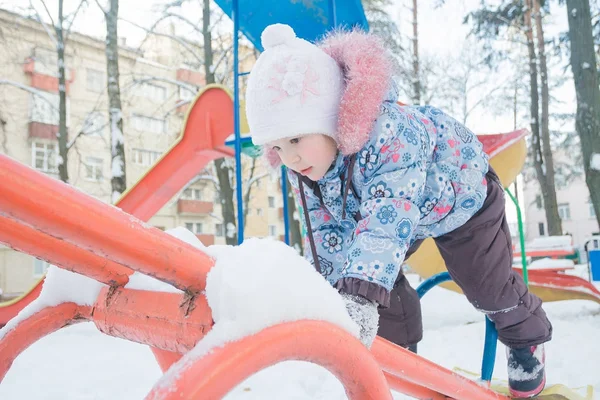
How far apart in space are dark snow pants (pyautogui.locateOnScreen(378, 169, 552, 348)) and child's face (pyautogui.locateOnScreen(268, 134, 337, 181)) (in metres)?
0.53

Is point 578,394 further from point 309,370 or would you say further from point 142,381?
point 142,381

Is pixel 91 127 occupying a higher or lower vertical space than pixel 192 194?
higher

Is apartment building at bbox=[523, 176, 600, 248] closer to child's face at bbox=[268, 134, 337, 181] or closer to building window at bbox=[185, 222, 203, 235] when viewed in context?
building window at bbox=[185, 222, 203, 235]

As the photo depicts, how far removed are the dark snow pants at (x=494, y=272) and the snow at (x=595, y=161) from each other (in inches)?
164

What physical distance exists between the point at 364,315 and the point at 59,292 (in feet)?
1.70

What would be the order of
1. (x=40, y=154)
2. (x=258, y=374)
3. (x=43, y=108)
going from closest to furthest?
1. (x=258, y=374)
2. (x=43, y=108)
3. (x=40, y=154)

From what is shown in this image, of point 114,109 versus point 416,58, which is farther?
point 416,58

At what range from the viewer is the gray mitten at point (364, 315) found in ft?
2.56

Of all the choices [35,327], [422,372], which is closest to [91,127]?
[35,327]

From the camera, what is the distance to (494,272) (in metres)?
1.47

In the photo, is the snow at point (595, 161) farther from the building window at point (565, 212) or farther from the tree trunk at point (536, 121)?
the building window at point (565, 212)

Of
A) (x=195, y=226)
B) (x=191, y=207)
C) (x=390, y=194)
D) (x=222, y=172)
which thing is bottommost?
(x=195, y=226)

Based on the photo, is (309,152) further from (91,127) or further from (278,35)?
(91,127)

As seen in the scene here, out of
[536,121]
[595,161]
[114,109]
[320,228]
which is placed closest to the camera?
[320,228]
